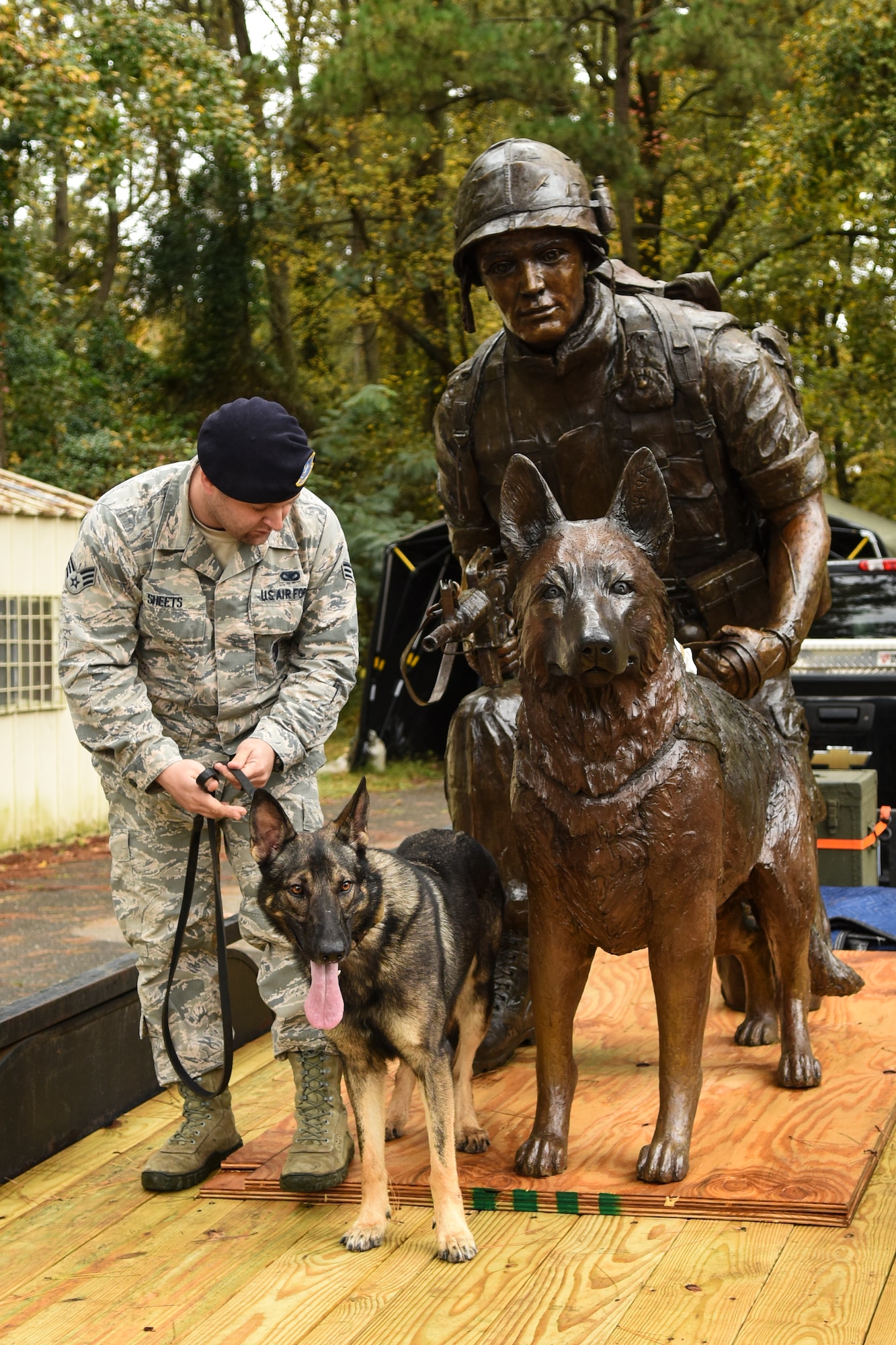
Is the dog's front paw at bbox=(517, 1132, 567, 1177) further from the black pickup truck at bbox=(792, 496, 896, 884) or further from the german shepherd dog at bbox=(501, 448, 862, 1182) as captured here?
the black pickup truck at bbox=(792, 496, 896, 884)

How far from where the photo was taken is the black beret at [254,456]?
11.1ft

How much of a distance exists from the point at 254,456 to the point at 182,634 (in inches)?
22.2

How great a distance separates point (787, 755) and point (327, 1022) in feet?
6.04

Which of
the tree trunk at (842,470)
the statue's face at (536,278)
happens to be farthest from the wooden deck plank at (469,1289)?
the tree trunk at (842,470)

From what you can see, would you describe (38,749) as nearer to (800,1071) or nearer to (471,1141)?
(471,1141)

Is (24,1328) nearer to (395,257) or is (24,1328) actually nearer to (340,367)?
(395,257)

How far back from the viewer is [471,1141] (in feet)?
12.0

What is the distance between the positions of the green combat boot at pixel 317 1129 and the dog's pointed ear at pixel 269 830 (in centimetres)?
82

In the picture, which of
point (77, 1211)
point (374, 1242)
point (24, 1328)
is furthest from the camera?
point (77, 1211)

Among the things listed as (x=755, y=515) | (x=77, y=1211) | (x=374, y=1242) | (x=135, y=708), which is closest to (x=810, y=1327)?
(x=374, y=1242)

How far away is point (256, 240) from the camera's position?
Answer: 20.0 meters

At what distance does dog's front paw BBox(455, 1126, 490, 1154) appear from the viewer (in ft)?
11.9

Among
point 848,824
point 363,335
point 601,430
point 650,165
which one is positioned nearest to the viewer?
point 601,430

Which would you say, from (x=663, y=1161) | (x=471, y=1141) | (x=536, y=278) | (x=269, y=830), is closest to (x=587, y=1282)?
(x=663, y=1161)
